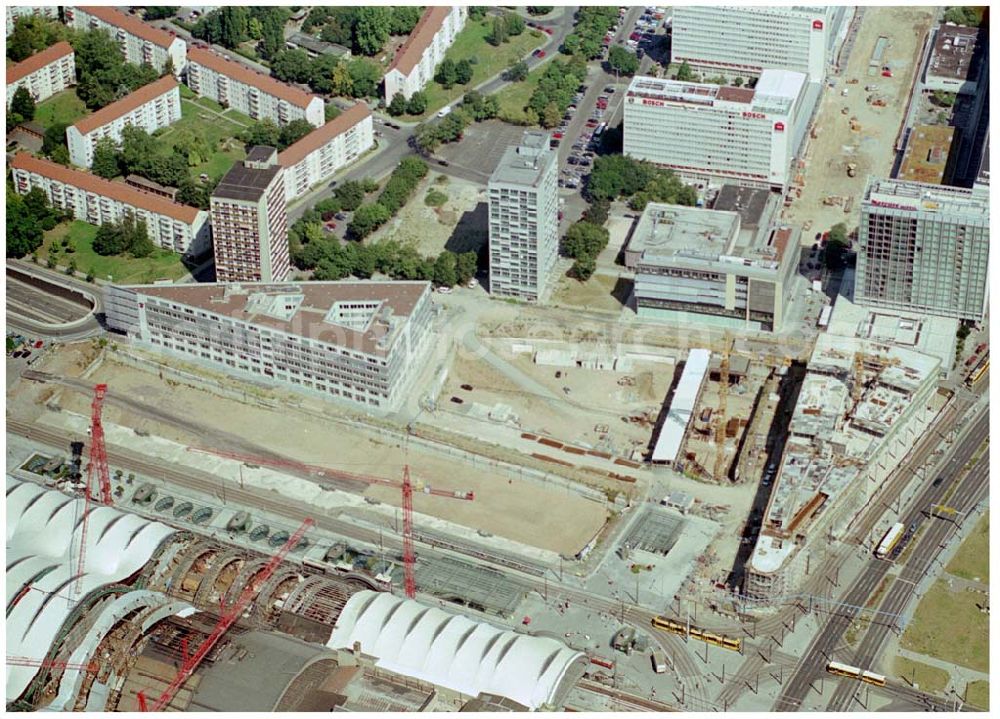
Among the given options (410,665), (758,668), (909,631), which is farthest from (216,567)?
(909,631)

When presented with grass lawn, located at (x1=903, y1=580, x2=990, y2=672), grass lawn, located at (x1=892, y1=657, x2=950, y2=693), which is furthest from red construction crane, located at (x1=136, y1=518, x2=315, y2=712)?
grass lawn, located at (x1=903, y1=580, x2=990, y2=672)

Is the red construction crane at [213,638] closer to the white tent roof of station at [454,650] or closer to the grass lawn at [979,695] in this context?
the white tent roof of station at [454,650]

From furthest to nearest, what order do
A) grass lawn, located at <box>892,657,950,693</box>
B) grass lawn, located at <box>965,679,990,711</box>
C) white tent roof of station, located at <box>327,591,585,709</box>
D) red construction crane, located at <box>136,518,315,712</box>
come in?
grass lawn, located at <box>892,657,950,693</box>, grass lawn, located at <box>965,679,990,711</box>, white tent roof of station, located at <box>327,591,585,709</box>, red construction crane, located at <box>136,518,315,712</box>

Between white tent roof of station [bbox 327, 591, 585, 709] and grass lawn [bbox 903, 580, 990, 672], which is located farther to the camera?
grass lawn [bbox 903, 580, 990, 672]

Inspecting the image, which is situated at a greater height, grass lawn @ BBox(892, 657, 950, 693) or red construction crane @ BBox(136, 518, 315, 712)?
grass lawn @ BBox(892, 657, 950, 693)

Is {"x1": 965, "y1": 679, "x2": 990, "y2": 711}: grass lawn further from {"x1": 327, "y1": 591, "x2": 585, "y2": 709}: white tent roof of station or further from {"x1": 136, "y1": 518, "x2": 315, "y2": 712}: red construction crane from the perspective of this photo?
{"x1": 136, "y1": 518, "x2": 315, "y2": 712}: red construction crane

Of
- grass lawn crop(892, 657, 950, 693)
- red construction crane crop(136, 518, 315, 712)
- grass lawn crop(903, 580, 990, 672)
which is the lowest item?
red construction crane crop(136, 518, 315, 712)

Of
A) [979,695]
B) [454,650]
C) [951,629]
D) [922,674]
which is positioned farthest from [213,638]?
[979,695]

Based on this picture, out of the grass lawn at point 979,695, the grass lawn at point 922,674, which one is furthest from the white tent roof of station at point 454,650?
the grass lawn at point 979,695
